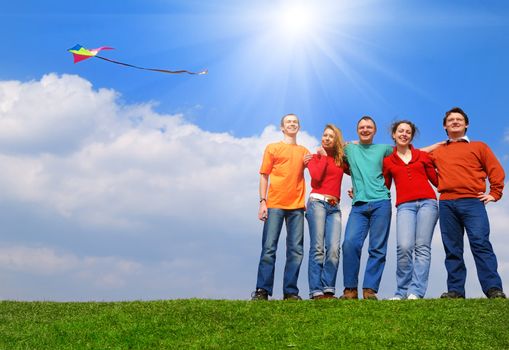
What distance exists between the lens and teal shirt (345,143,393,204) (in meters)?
11.1

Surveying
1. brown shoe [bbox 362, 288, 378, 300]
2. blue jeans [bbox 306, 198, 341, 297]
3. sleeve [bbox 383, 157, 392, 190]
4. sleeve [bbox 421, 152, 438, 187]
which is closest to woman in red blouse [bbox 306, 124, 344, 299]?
blue jeans [bbox 306, 198, 341, 297]

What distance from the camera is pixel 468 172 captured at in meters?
11.1

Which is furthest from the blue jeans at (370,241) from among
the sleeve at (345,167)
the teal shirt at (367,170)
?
the sleeve at (345,167)

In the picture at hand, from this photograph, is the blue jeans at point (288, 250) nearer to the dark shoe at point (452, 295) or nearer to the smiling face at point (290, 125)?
the smiling face at point (290, 125)

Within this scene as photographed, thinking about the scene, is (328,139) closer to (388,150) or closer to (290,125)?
(290,125)

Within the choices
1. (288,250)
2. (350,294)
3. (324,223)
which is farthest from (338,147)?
(350,294)

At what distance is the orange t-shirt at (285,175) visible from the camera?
1146 centimetres

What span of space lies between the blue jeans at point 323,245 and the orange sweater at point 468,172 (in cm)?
195

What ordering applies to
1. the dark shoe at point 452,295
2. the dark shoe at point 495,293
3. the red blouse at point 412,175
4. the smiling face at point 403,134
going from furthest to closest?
the smiling face at point 403,134 < the red blouse at point 412,175 < the dark shoe at point 452,295 < the dark shoe at point 495,293

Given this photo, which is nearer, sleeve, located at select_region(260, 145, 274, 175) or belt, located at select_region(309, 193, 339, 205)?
belt, located at select_region(309, 193, 339, 205)

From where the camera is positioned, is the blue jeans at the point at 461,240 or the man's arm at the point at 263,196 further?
the man's arm at the point at 263,196

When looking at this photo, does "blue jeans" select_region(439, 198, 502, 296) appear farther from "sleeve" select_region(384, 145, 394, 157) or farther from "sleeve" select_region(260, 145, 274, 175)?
"sleeve" select_region(260, 145, 274, 175)

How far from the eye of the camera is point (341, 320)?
31.1ft

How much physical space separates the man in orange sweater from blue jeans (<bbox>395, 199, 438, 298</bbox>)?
0.39 meters
